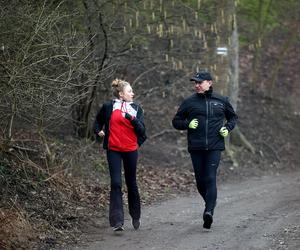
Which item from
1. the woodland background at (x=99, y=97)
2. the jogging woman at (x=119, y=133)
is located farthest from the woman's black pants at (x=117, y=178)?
the woodland background at (x=99, y=97)

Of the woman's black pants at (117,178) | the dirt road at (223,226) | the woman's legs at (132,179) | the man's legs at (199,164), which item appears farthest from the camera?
the man's legs at (199,164)

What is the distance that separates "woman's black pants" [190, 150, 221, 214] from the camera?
9484 mm

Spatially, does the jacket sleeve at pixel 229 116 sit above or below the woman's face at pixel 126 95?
below

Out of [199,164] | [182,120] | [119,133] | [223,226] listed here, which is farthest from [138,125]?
[223,226]

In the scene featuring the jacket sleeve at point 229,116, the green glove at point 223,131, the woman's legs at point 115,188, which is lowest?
the woman's legs at point 115,188

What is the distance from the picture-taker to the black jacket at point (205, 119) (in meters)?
9.54

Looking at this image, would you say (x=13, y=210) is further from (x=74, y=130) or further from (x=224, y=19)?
(x=224, y=19)

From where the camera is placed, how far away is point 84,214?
1073 cm

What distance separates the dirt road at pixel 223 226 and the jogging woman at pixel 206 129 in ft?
1.80

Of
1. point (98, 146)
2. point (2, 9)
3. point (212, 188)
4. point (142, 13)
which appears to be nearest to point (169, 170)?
point (98, 146)

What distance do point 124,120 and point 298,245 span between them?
286 cm

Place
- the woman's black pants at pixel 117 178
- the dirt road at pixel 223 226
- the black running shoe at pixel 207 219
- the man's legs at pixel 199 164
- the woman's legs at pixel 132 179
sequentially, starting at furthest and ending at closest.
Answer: the man's legs at pixel 199 164 → the woman's legs at pixel 132 179 → the woman's black pants at pixel 117 178 → the black running shoe at pixel 207 219 → the dirt road at pixel 223 226

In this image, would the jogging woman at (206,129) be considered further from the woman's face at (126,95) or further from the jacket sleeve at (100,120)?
the jacket sleeve at (100,120)

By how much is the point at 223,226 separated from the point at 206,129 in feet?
4.72
